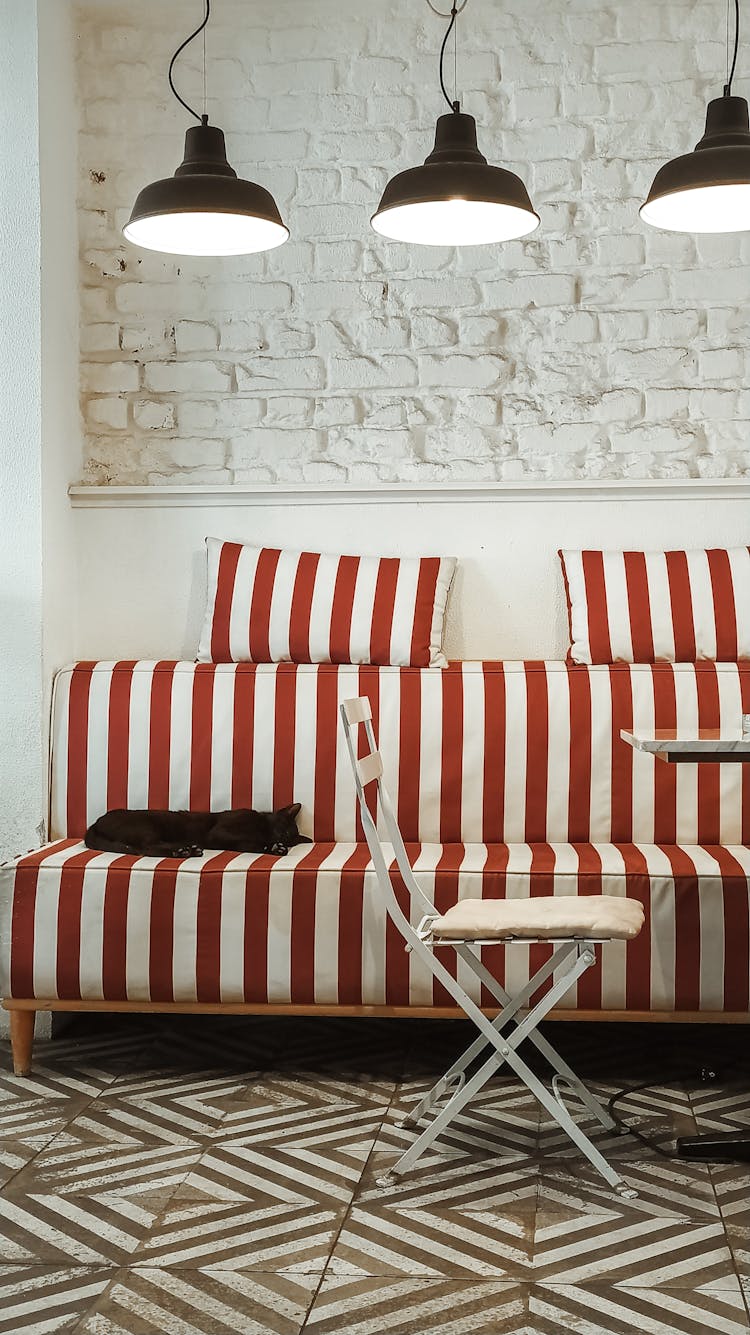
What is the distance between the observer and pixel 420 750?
3.89 metres

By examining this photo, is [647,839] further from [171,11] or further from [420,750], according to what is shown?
[171,11]

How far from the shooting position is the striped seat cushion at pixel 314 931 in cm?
337

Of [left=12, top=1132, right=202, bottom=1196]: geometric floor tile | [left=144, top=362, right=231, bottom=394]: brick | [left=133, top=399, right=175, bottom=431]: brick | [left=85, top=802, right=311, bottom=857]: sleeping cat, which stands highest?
[left=144, top=362, right=231, bottom=394]: brick

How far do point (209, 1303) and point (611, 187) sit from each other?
3.53 m

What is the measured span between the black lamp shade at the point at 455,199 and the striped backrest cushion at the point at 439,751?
1384 millimetres

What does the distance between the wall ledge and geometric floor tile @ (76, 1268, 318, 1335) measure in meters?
2.57

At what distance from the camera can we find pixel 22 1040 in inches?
137

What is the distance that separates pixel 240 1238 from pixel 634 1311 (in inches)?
30.3

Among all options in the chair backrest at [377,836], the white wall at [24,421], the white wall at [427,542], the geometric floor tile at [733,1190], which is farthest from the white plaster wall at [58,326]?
the geometric floor tile at [733,1190]

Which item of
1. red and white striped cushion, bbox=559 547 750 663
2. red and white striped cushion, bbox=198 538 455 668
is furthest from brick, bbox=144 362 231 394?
red and white striped cushion, bbox=559 547 750 663

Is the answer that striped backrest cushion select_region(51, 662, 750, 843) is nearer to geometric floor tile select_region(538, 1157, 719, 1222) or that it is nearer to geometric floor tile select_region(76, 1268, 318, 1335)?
geometric floor tile select_region(538, 1157, 719, 1222)

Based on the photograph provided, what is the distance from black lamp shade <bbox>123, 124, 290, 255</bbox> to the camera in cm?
289

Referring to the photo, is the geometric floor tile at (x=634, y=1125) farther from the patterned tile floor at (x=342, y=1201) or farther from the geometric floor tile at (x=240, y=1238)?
the geometric floor tile at (x=240, y=1238)

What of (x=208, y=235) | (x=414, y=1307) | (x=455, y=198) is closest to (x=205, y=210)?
(x=208, y=235)
